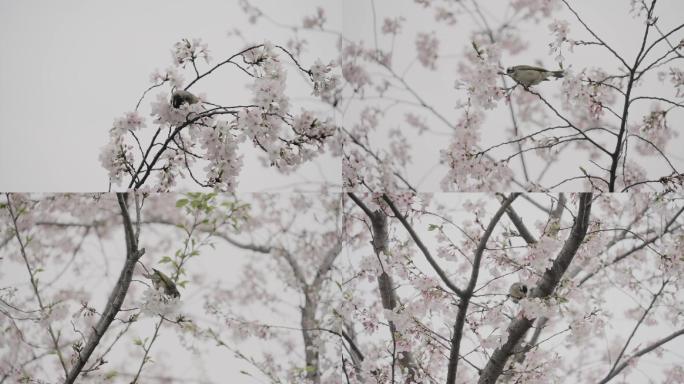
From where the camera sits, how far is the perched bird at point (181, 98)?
1.75 metres

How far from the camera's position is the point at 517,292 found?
5.96 feet

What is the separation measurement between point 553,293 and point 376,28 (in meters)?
0.98

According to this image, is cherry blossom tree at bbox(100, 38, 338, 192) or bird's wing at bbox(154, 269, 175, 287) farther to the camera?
bird's wing at bbox(154, 269, 175, 287)

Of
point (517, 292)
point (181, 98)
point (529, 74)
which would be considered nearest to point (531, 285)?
point (517, 292)

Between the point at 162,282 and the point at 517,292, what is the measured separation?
3.25ft

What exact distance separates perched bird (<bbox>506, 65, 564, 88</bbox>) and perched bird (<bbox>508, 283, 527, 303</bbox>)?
57cm

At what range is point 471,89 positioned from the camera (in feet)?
6.35

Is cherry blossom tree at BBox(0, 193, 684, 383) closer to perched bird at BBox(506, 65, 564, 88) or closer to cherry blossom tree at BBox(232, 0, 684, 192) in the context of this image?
cherry blossom tree at BBox(232, 0, 684, 192)

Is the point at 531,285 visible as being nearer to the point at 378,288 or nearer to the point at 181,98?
the point at 378,288

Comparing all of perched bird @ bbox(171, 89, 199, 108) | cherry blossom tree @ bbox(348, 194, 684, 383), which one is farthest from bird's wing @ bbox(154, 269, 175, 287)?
cherry blossom tree @ bbox(348, 194, 684, 383)

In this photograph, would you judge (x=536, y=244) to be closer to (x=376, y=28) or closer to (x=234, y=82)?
(x=376, y=28)

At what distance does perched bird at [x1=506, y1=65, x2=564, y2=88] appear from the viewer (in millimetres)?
1884

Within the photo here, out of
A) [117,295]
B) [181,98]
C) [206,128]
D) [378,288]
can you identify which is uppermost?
[181,98]

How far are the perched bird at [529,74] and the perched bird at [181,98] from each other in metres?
0.90
